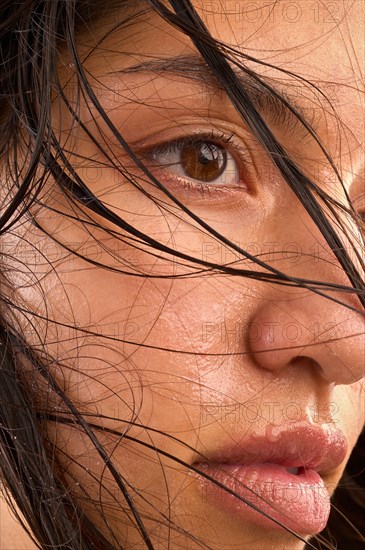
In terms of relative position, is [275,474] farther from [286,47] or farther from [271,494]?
[286,47]

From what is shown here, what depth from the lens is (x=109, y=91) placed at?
2.97 ft

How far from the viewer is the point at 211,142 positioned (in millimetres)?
958

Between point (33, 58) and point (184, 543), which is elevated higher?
point (33, 58)

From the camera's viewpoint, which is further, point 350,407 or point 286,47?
point 350,407

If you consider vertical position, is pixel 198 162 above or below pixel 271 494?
above

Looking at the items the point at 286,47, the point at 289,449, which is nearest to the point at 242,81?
the point at 286,47

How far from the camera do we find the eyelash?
3.10 feet

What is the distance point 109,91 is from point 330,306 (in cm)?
29

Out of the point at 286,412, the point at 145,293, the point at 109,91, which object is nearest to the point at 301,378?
the point at 286,412

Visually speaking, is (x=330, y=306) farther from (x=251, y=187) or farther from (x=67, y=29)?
(x=67, y=29)

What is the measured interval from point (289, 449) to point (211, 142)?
0.31 m

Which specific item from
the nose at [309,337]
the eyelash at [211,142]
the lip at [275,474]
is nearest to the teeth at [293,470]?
the lip at [275,474]

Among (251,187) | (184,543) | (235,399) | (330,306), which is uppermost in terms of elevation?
(251,187)

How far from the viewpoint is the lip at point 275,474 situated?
0.91m
